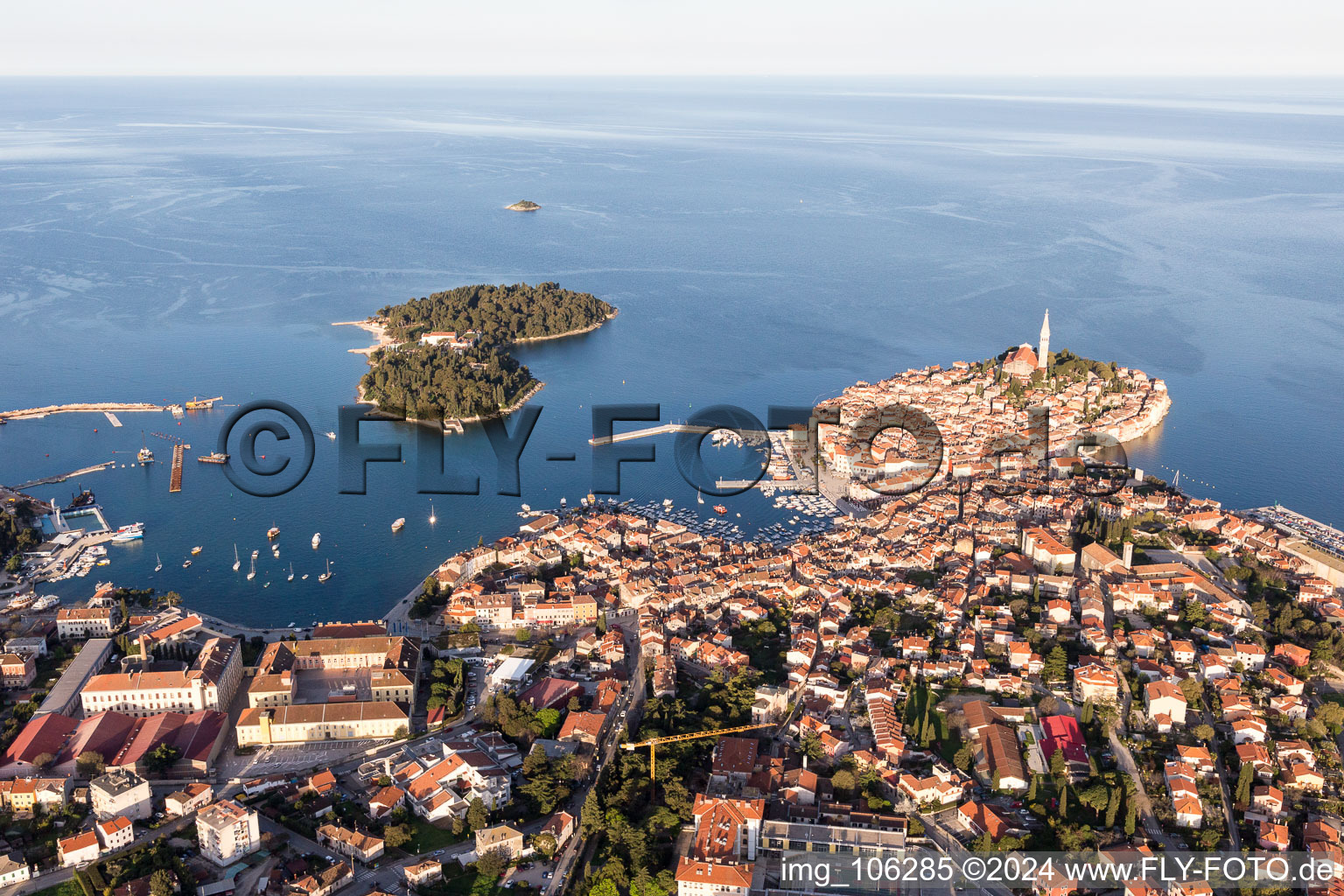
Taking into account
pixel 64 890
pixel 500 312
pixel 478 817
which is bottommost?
pixel 64 890

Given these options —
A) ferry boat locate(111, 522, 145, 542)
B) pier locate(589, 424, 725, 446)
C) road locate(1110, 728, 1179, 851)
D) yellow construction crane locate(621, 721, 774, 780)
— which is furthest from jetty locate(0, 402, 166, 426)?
road locate(1110, 728, 1179, 851)

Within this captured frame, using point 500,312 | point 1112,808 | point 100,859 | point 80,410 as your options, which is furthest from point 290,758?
point 500,312

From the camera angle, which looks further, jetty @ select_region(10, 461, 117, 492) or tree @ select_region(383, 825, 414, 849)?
jetty @ select_region(10, 461, 117, 492)

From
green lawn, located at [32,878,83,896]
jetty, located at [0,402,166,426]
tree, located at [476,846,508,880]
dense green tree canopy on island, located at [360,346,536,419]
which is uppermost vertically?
dense green tree canopy on island, located at [360,346,536,419]

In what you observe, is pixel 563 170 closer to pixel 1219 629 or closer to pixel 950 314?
pixel 950 314

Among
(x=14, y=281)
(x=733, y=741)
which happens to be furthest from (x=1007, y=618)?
(x=14, y=281)

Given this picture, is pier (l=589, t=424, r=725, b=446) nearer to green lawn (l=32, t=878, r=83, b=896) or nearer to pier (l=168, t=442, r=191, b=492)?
pier (l=168, t=442, r=191, b=492)

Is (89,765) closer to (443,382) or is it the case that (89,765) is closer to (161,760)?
(161,760)
